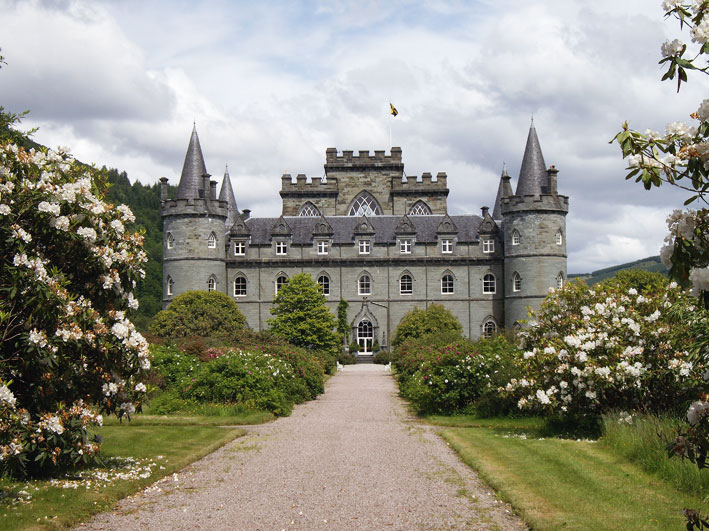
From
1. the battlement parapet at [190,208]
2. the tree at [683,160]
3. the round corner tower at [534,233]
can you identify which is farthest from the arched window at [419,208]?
the tree at [683,160]

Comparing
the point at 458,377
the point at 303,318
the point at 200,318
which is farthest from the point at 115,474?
the point at 303,318

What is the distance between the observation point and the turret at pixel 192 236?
50.5 metres

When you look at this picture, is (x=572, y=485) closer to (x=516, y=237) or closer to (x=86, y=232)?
(x=86, y=232)

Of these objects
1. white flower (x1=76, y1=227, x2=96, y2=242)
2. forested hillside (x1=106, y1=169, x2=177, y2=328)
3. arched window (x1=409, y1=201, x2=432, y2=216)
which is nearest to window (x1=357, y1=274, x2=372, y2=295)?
arched window (x1=409, y1=201, x2=432, y2=216)

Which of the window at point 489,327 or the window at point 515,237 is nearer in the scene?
the window at point 515,237

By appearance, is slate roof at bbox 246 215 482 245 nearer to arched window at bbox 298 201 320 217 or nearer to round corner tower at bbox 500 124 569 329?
arched window at bbox 298 201 320 217

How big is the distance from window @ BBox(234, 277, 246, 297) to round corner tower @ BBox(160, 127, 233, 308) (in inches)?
56.5

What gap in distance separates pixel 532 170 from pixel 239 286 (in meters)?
22.6

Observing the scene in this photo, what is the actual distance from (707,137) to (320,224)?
5005 cm

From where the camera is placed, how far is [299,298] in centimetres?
4275

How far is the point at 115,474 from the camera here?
10.9m

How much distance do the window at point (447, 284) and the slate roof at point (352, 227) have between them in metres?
2.91

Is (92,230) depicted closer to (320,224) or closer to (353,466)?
(353,466)

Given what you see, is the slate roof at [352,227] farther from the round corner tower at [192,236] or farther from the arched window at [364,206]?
the arched window at [364,206]
